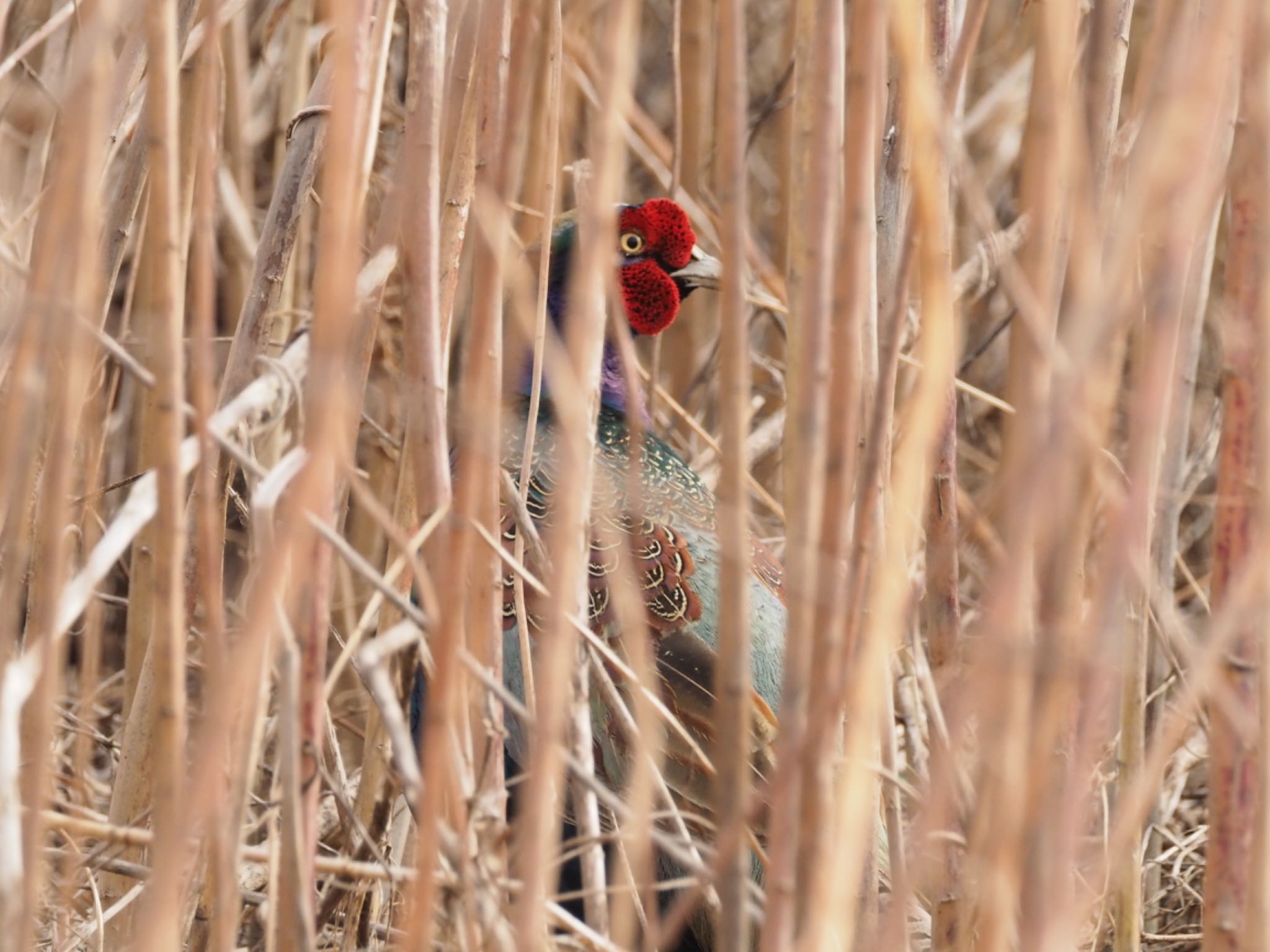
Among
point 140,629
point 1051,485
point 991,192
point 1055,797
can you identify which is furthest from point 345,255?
point 991,192

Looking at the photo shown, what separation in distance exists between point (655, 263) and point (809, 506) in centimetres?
145

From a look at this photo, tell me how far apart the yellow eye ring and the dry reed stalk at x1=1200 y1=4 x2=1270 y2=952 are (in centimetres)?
126

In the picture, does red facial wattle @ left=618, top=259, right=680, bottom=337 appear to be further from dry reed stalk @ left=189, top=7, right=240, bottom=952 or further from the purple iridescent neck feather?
dry reed stalk @ left=189, top=7, right=240, bottom=952

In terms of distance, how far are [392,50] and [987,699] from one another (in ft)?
6.56

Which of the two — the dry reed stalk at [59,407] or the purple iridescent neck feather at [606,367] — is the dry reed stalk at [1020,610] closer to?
the dry reed stalk at [59,407]

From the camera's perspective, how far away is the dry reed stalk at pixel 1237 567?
0.98m

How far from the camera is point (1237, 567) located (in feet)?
3.34

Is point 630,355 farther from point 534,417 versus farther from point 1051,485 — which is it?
point 1051,485

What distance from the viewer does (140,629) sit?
68.9 inches

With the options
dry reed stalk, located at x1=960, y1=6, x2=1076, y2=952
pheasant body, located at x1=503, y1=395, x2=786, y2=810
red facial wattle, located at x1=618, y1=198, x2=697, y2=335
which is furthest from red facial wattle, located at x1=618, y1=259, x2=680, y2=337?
dry reed stalk, located at x1=960, y1=6, x2=1076, y2=952

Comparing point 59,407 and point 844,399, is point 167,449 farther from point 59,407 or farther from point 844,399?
point 844,399

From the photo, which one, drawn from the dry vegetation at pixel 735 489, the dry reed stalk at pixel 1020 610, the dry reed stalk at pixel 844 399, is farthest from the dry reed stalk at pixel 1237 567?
the dry reed stalk at pixel 844 399

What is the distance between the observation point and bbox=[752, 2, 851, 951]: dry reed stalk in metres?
0.82

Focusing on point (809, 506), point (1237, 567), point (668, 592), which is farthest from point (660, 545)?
point (809, 506)
